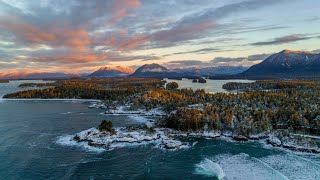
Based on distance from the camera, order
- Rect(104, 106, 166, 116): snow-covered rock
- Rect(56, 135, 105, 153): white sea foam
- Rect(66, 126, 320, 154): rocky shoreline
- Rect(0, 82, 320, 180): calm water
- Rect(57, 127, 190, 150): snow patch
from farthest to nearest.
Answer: Rect(104, 106, 166, 116): snow-covered rock < Rect(57, 127, 190, 150): snow patch < Rect(66, 126, 320, 154): rocky shoreline < Rect(56, 135, 105, 153): white sea foam < Rect(0, 82, 320, 180): calm water

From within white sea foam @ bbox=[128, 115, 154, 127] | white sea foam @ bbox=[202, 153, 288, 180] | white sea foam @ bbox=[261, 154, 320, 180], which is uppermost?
white sea foam @ bbox=[128, 115, 154, 127]

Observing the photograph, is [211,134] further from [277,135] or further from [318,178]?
[318,178]

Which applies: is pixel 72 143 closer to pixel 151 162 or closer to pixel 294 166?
pixel 151 162

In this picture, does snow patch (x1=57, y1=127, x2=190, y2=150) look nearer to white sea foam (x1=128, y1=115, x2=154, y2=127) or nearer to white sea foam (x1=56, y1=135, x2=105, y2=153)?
white sea foam (x1=56, y1=135, x2=105, y2=153)

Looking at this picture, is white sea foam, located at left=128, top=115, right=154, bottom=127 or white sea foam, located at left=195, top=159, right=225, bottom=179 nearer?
white sea foam, located at left=195, top=159, right=225, bottom=179

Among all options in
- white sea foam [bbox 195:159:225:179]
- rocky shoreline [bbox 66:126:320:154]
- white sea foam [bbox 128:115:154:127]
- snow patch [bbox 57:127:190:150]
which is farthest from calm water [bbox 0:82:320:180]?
white sea foam [bbox 128:115:154:127]

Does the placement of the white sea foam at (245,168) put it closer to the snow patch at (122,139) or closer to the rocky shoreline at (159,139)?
the rocky shoreline at (159,139)

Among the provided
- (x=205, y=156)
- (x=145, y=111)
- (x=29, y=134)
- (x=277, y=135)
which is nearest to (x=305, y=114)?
(x=277, y=135)

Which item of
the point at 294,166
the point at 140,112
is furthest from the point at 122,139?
the point at 140,112
